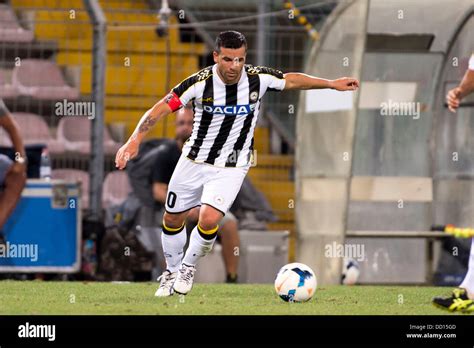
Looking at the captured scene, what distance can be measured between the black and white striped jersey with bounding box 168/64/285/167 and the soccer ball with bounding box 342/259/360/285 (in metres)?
4.13

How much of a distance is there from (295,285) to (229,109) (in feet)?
4.65

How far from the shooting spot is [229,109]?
9.83m

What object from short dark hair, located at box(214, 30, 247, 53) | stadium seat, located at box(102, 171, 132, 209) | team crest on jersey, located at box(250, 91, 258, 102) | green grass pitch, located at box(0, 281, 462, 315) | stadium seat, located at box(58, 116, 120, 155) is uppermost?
short dark hair, located at box(214, 30, 247, 53)

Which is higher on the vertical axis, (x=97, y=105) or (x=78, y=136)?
(x=97, y=105)

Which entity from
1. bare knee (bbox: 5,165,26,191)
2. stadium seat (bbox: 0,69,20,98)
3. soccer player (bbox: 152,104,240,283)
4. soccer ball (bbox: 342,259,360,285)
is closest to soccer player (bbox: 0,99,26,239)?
bare knee (bbox: 5,165,26,191)

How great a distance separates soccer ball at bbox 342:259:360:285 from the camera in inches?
546

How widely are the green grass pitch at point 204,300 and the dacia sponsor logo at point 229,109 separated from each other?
1.43 meters

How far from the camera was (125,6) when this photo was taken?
1733cm

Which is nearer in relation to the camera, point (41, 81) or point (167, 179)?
point (167, 179)

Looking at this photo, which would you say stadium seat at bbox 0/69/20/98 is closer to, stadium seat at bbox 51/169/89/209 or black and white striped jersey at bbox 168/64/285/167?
stadium seat at bbox 51/169/89/209

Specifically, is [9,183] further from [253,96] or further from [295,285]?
[295,285]

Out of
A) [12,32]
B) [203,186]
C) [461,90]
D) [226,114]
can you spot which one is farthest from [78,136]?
[461,90]

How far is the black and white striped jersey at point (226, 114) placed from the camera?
9797mm
